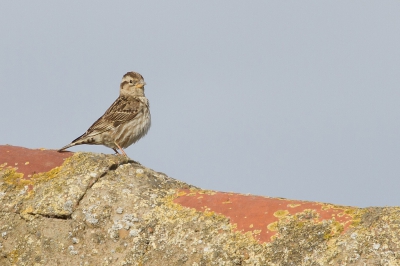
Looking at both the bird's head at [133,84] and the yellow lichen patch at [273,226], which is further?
the bird's head at [133,84]

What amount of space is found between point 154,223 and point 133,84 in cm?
788

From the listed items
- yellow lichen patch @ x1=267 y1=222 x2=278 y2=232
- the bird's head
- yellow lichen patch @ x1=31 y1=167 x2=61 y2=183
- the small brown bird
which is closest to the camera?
yellow lichen patch @ x1=267 y1=222 x2=278 y2=232

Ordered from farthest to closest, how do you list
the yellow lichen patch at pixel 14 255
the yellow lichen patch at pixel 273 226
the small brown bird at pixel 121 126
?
the small brown bird at pixel 121 126 < the yellow lichen patch at pixel 14 255 < the yellow lichen patch at pixel 273 226

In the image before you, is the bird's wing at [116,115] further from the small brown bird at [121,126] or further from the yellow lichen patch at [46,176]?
the yellow lichen patch at [46,176]

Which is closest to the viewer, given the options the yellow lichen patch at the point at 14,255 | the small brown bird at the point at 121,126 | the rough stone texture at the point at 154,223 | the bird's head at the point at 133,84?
the rough stone texture at the point at 154,223

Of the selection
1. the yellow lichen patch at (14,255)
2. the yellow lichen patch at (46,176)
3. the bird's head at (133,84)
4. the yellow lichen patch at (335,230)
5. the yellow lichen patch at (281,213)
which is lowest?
the yellow lichen patch at (14,255)

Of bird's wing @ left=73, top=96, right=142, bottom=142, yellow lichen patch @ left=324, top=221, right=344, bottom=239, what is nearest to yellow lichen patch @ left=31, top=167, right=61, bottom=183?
yellow lichen patch @ left=324, top=221, right=344, bottom=239

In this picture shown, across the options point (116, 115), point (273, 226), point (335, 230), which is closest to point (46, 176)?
point (273, 226)

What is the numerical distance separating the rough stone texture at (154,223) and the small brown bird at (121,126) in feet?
16.3

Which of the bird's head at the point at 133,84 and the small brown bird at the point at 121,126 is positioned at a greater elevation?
the bird's head at the point at 133,84

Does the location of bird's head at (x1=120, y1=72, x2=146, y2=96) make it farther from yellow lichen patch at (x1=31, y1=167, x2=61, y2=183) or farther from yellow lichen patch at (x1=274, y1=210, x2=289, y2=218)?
yellow lichen patch at (x1=274, y1=210, x2=289, y2=218)

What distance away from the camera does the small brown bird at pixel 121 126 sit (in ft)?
33.8

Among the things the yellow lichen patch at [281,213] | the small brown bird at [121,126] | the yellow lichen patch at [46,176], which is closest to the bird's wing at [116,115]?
the small brown bird at [121,126]

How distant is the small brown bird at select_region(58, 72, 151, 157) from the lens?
405 inches
